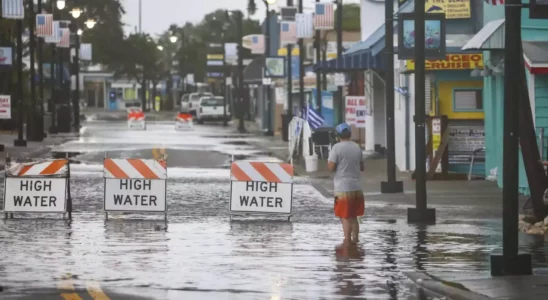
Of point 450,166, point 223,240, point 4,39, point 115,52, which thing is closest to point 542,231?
point 223,240

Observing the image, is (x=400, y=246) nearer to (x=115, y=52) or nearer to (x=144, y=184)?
(x=144, y=184)

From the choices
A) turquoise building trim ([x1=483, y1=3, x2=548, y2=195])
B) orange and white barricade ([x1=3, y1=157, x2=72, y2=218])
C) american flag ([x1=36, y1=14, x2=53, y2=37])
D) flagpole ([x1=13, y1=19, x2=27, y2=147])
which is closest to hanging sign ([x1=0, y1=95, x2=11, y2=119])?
flagpole ([x1=13, y1=19, x2=27, y2=147])

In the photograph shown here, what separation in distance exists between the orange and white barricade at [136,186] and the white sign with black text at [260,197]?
3.87 feet

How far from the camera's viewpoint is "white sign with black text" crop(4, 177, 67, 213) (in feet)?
76.2

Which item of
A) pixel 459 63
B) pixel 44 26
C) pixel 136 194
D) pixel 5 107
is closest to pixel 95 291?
pixel 136 194

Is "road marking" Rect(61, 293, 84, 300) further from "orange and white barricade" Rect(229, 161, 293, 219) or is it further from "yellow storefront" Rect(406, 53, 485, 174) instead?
"yellow storefront" Rect(406, 53, 485, 174)

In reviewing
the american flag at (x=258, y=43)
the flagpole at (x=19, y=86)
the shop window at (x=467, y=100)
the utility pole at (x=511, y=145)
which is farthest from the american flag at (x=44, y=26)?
the utility pole at (x=511, y=145)

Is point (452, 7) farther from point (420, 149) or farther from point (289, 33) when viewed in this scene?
point (289, 33)

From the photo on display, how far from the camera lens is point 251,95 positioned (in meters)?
114

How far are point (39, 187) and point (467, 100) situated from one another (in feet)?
46.4

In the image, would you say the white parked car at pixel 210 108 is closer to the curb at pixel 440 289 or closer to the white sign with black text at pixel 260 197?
the white sign with black text at pixel 260 197

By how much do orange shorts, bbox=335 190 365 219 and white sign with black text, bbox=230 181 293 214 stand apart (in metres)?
3.92

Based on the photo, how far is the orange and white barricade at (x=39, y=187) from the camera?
23234mm

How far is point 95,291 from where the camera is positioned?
14.1 meters
